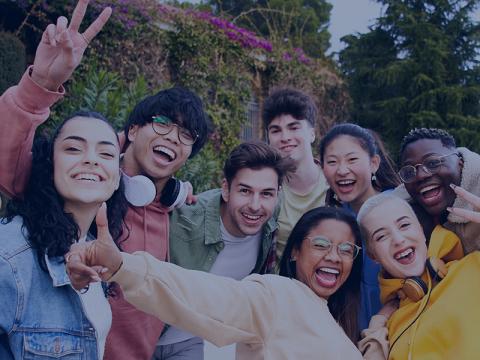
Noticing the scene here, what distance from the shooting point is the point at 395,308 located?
278cm

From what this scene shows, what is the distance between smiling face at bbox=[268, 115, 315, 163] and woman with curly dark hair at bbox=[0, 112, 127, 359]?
180cm

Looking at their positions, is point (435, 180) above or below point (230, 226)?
above

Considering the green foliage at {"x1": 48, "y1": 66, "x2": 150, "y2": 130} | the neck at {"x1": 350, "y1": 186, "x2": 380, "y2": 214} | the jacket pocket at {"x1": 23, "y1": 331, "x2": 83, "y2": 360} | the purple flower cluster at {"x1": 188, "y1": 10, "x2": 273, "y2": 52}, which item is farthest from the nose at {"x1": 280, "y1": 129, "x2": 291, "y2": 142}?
the purple flower cluster at {"x1": 188, "y1": 10, "x2": 273, "y2": 52}

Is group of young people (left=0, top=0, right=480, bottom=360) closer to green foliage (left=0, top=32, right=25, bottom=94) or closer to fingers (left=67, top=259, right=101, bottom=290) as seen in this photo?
fingers (left=67, top=259, right=101, bottom=290)

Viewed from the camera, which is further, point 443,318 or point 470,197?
point 470,197

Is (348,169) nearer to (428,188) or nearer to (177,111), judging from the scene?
(428,188)

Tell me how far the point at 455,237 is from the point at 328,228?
2.19ft

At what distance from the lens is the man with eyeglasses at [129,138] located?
2201 millimetres

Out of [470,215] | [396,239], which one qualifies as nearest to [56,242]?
[396,239]

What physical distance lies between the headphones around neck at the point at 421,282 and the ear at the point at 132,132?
1.71 m

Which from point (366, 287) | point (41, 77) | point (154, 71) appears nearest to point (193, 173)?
point (154, 71)

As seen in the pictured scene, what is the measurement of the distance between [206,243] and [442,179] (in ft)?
4.48

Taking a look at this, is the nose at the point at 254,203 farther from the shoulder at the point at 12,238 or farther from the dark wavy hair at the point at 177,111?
the shoulder at the point at 12,238

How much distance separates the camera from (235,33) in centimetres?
1099
